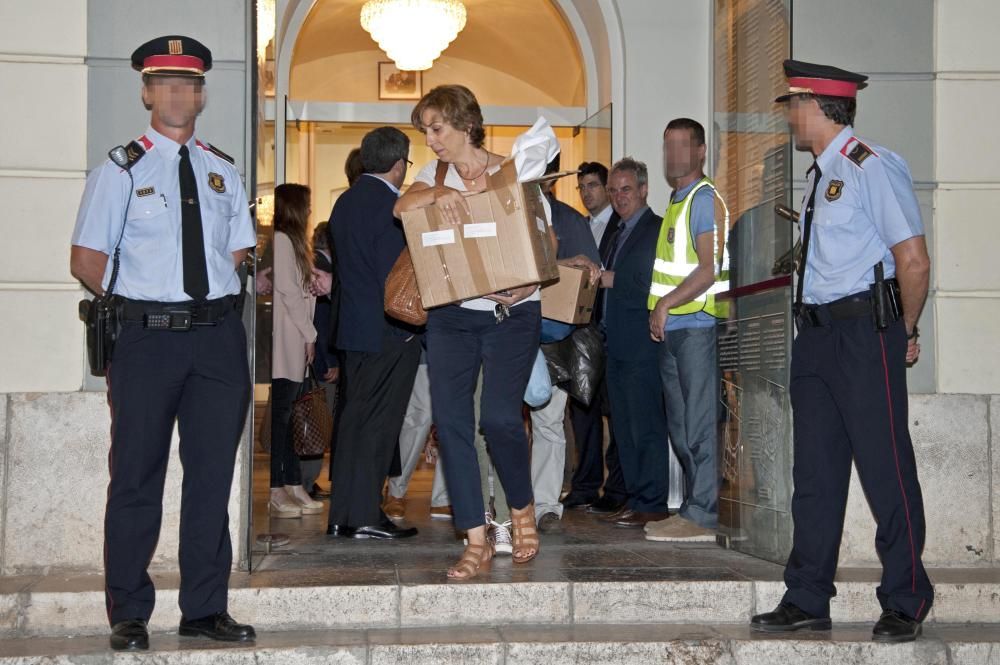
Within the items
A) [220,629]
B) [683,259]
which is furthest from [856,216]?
[220,629]

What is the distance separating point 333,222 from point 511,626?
234 cm

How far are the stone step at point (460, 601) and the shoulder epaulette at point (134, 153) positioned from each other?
162 centimetres

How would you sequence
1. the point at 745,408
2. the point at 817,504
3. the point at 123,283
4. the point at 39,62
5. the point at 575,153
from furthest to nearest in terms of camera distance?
1. the point at 575,153
2. the point at 745,408
3. the point at 39,62
4. the point at 817,504
5. the point at 123,283

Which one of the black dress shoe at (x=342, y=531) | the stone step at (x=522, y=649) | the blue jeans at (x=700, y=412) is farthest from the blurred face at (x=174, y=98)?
the blue jeans at (x=700, y=412)

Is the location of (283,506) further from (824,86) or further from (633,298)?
(824,86)

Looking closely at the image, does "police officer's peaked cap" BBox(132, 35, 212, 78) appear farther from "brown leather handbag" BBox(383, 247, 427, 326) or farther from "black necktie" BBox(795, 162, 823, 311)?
"black necktie" BBox(795, 162, 823, 311)

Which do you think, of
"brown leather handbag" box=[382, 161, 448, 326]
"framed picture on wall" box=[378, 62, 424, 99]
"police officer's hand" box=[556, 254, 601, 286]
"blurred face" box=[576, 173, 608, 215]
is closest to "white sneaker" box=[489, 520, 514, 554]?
"brown leather handbag" box=[382, 161, 448, 326]

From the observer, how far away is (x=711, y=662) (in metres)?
4.21

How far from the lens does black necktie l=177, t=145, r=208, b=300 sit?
13.4 feet

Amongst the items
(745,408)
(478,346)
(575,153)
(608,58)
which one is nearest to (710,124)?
(608,58)

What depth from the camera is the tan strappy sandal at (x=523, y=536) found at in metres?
5.04

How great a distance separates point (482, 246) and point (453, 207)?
19 cm

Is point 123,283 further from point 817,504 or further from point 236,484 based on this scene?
point 817,504

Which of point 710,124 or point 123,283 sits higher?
point 710,124
